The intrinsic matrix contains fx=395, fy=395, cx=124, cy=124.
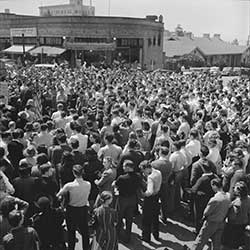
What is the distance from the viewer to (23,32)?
1797 inches

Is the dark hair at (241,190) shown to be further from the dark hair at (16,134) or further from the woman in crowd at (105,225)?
the dark hair at (16,134)

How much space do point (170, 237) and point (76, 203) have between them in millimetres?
2188

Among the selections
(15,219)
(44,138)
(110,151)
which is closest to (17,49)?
(44,138)

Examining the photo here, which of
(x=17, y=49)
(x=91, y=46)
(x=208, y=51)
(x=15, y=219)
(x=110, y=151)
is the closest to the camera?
(x=15, y=219)

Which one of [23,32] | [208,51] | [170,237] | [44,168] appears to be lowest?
[170,237]

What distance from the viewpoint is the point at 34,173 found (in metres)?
6.12

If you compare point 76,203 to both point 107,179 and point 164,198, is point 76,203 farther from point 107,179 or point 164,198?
point 164,198

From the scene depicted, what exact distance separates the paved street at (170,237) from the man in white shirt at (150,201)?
5.7 inches

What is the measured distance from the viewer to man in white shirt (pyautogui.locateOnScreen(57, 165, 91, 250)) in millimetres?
5926

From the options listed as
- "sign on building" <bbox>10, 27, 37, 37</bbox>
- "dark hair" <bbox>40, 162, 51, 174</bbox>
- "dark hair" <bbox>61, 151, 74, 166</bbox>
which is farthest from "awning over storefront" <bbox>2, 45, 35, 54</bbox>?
"dark hair" <bbox>40, 162, 51, 174</bbox>

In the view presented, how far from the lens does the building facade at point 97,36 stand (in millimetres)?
41531

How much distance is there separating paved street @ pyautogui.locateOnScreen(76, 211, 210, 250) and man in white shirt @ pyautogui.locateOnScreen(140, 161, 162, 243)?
0.48 ft

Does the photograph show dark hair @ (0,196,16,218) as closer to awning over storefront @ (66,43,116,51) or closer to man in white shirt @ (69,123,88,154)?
man in white shirt @ (69,123,88,154)

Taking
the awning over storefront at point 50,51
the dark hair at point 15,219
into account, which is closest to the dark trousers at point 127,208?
the dark hair at point 15,219
